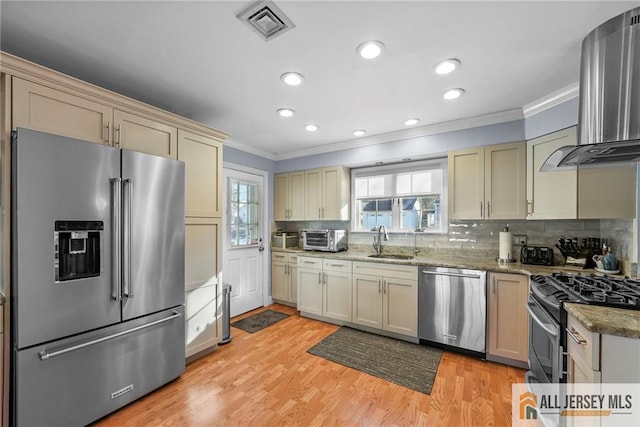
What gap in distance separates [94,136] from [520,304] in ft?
12.4

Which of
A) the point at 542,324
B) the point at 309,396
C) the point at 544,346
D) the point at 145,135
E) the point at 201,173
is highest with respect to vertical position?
the point at 145,135

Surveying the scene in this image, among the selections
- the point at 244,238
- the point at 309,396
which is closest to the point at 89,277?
the point at 309,396

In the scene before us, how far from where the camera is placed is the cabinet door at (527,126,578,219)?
2.32 metres

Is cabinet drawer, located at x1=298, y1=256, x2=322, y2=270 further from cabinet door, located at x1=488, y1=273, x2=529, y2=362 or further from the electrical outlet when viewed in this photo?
the electrical outlet

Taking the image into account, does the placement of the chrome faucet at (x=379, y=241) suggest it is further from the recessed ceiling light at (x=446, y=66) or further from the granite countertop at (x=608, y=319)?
the granite countertop at (x=608, y=319)

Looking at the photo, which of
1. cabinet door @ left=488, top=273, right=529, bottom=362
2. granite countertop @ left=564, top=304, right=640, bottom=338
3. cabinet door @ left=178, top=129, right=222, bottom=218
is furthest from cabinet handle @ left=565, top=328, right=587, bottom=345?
cabinet door @ left=178, top=129, right=222, bottom=218

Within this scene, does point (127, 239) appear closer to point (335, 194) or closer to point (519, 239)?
point (335, 194)

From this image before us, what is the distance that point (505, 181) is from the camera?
280 centimetres

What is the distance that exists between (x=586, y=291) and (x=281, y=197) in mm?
3801

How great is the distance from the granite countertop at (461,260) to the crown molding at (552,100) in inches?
59.1

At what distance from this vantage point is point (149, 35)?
1.63 metres

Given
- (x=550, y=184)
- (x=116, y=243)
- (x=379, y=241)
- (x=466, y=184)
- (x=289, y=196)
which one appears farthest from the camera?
(x=289, y=196)

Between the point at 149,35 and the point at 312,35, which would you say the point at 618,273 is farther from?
the point at 149,35

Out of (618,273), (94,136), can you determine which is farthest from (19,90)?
(618,273)
